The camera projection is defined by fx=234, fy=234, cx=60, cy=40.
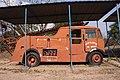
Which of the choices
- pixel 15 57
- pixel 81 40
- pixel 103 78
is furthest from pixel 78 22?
pixel 103 78

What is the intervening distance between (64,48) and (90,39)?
173 centimetres

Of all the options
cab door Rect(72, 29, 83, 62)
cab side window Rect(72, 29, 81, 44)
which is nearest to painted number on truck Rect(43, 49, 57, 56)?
cab door Rect(72, 29, 83, 62)

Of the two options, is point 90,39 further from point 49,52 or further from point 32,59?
point 32,59

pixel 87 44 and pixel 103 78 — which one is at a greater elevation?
pixel 87 44

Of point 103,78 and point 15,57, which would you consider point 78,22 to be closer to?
point 15,57

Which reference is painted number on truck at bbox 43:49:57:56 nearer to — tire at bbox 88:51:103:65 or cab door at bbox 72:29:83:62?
cab door at bbox 72:29:83:62

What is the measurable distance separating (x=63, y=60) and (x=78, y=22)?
787 cm

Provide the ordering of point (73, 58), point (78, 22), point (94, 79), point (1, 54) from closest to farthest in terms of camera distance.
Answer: point (94, 79) → point (73, 58) → point (78, 22) → point (1, 54)

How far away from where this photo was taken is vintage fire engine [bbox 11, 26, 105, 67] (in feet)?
47.5

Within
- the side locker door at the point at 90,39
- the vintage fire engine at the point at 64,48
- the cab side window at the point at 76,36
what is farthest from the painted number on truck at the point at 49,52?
the side locker door at the point at 90,39

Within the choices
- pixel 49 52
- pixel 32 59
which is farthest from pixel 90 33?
pixel 32 59

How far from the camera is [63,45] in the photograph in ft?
47.7

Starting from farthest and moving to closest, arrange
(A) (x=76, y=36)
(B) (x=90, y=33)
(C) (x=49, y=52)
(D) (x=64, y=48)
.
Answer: (A) (x=76, y=36)
(B) (x=90, y=33)
(C) (x=49, y=52)
(D) (x=64, y=48)

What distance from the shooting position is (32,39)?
1476cm
